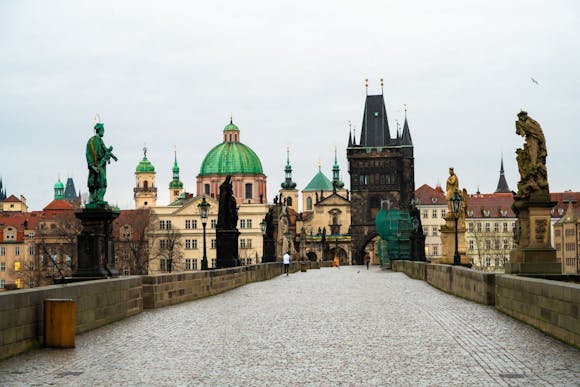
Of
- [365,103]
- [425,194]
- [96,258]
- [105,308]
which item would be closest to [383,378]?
[105,308]

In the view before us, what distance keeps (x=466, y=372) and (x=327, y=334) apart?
15.6 feet

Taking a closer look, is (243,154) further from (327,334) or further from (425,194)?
(327,334)

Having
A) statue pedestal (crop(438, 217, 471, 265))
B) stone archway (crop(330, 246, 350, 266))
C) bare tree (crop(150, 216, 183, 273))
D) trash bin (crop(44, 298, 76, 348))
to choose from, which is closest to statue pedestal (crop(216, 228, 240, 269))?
statue pedestal (crop(438, 217, 471, 265))

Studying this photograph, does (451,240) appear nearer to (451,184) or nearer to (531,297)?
(451,184)

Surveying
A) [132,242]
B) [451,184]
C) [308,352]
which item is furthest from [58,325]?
[132,242]

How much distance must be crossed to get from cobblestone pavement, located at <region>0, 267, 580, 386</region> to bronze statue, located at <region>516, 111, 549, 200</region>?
3.36 m

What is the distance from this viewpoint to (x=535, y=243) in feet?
72.6

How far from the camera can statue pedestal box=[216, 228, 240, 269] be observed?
38.0 m

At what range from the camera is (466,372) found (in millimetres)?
11516

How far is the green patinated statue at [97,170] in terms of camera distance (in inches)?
910

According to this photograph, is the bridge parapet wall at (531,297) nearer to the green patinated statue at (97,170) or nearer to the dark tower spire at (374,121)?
the green patinated statue at (97,170)

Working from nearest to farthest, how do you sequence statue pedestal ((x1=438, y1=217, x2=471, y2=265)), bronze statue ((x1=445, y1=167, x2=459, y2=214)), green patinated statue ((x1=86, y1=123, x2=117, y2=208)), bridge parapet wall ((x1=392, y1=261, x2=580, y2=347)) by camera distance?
bridge parapet wall ((x1=392, y1=261, x2=580, y2=347)), green patinated statue ((x1=86, y1=123, x2=117, y2=208)), bronze statue ((x1=445, y1=167, x2=459, y2=214)), statue pedestal ((x1=438, y1=217, x2=471, y2=265))

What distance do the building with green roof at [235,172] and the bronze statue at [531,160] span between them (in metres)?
142

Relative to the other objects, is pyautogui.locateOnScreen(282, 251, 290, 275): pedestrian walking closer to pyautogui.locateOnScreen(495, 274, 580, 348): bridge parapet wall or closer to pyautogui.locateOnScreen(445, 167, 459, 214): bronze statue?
pyautogui.locateOnScreen(445, 167, 459, 214): bronze statue
